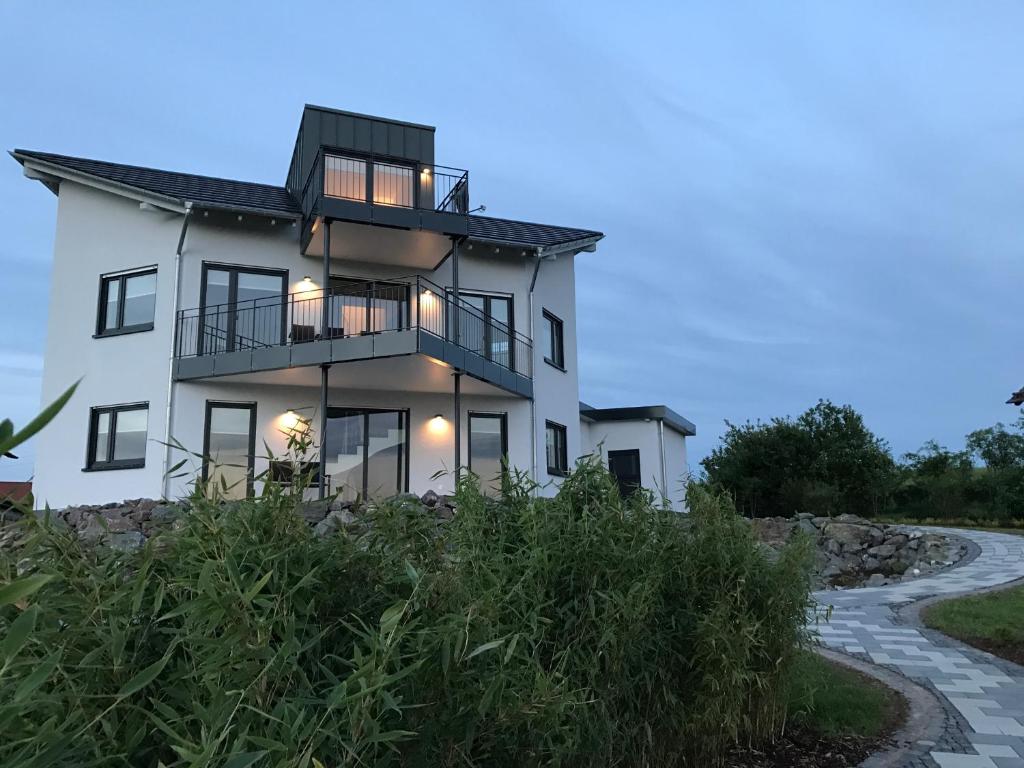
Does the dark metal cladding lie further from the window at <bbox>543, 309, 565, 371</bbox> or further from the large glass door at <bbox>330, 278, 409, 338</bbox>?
the window at <bbox>543, 309, 565, 371</bbox>

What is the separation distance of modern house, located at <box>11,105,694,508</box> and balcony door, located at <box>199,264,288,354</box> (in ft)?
0.13

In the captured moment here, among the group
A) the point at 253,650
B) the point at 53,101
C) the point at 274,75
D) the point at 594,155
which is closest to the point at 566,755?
the point at 253,650

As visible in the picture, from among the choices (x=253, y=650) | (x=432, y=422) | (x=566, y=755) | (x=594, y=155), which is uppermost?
(x=594, y=155)

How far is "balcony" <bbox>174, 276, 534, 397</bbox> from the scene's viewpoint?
1337 cm

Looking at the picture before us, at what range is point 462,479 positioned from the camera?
3.95 meters

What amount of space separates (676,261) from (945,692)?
6586 cm

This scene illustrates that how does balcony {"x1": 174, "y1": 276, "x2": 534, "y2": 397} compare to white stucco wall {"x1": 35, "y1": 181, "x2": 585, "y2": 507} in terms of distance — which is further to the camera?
white stucco wall {"x1": 35, "y1": 181, "x2": 585, "y2": 507}

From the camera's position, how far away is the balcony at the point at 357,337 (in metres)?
13.4

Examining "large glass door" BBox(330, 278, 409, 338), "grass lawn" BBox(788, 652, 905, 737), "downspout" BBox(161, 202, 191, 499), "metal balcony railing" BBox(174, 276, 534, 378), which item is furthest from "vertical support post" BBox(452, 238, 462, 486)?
"grass lawn" BBox(788, 652, 905, 737)

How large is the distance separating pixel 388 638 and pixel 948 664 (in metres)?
8.07

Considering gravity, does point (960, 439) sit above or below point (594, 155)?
below

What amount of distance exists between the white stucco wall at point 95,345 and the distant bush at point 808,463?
19129 millimetres

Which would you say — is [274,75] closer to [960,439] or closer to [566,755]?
[960,439]

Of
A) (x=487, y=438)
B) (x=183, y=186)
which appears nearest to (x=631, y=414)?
(x=487, y=438)
